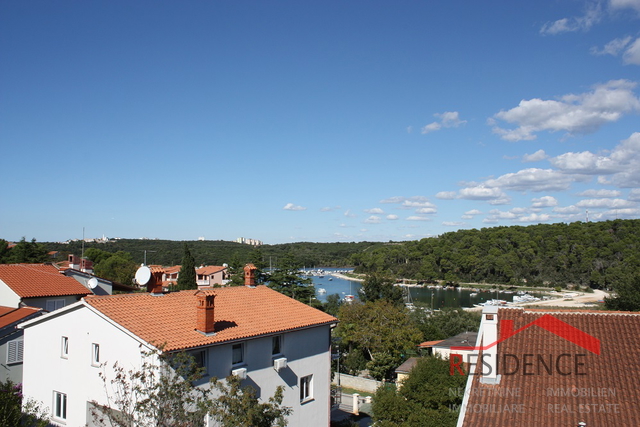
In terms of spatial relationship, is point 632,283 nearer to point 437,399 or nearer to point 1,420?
point 437,399

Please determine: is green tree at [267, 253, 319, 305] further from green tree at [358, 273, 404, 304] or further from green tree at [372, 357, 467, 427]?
green tree at [372, 357, 467, 427]

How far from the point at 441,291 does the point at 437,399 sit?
11191 cm

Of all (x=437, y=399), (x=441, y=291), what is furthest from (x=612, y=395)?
(x=441, y=291)

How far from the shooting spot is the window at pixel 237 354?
15297 millimetres

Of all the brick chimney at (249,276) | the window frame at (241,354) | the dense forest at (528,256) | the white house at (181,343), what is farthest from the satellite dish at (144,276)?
the dense forest at (528,256)

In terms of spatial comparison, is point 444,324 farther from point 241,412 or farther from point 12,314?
point 241,412

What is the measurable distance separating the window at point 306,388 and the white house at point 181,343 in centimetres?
4

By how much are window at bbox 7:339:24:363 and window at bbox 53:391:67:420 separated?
5699mm

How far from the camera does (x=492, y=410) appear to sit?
9.46 meters

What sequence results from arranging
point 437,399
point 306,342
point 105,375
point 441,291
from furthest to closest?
point 441,291 → point 306,342 → point 437,399 → point 105,375

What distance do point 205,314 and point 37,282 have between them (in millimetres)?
17043

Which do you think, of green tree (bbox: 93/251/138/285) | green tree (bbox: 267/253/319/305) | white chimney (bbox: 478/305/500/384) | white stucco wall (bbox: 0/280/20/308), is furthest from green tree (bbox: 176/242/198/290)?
white chimney (bbox: 478/305/500/384)

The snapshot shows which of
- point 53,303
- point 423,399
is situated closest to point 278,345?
point 423,399

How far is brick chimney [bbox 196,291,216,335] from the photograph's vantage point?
14750 mm
